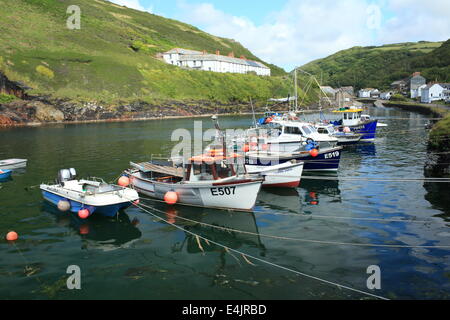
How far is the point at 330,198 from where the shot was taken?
23188 millimetres

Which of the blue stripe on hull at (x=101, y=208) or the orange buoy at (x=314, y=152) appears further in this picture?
the orange buoy at (x=314, y=152)

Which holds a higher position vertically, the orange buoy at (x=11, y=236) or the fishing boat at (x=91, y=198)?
the fishing boat at (x=91, y=198)

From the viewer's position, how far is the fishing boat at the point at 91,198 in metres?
18.4

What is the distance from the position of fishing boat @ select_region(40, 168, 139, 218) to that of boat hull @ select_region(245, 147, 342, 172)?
1228 cm

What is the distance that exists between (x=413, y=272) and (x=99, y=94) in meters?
106

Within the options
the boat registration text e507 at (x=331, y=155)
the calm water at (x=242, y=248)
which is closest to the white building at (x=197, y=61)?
the boat registration text e507 at (x=331, y=155)

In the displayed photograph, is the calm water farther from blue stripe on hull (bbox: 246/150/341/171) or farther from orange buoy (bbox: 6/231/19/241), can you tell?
blue stripe on hull (bbox: 246/150/341/171)

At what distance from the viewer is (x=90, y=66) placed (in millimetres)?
116062

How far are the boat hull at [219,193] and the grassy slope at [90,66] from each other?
89.4 meters

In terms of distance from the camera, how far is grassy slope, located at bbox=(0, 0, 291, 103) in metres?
102

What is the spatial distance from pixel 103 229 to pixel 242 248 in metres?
7.61

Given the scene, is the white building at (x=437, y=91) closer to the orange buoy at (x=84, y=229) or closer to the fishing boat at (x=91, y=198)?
the fishing boat at (x=91, y=198)
